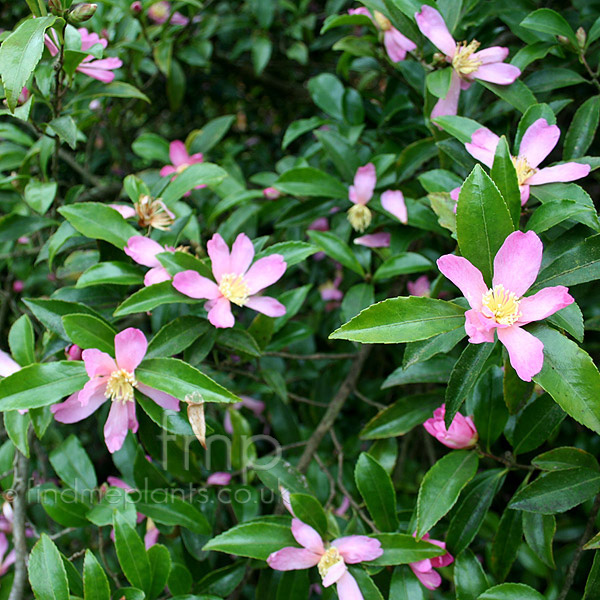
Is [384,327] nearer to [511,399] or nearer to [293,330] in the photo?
[511,399]

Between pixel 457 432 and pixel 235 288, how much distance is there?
372 millimetres

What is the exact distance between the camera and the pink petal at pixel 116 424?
80cm

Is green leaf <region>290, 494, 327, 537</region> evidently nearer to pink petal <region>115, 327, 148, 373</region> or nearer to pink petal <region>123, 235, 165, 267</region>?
pink petal <region>115, 327, 148, 373</region>

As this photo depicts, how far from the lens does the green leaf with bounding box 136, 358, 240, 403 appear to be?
0.71 m

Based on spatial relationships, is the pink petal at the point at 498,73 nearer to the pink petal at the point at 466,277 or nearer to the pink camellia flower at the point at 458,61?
the pink camellia flower at the point at 458,61

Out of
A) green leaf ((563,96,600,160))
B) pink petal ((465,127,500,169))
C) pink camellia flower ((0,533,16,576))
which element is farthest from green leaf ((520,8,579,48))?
pink camellia flower ((0,533,16,576))

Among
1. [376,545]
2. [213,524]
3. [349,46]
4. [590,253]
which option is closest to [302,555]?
[376,545]

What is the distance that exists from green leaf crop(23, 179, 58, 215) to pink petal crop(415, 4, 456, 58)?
0.66 m

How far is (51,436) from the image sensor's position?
1.20m

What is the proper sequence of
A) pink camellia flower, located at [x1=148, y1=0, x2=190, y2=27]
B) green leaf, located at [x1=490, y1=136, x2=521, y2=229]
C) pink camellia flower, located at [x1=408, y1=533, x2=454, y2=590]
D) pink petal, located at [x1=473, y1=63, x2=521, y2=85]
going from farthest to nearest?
pink camellia flower, located at [x1=148, y1=0, x2=190, y2=27], pink petal, located at [x1=473, y1=63, x2=521, y2=85], pink camellia flower, located at [x1=408, y1=533, x2=454, y2=590], green leaf, located at [x1=490, y1=136, x2=521, y2=229]

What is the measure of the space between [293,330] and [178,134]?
44.1 inches

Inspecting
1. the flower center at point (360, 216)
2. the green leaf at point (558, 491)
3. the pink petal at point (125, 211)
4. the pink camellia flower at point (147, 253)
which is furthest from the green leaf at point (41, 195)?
the green leaf at point (558, 491)

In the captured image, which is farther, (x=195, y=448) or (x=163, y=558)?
(x=195, y=448)

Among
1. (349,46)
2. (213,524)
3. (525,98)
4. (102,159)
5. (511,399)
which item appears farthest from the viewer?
(102,159)
